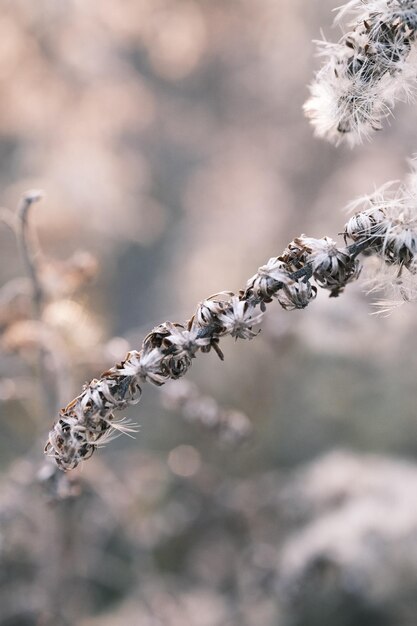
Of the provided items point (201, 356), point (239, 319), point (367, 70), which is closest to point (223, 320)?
point (239, 319)

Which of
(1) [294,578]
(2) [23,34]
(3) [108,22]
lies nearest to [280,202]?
(3) [108,22]

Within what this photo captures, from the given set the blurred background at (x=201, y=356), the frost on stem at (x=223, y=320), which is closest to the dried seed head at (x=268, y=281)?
the frost on stem at (x=223, y=320)

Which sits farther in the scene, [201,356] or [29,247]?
[201,356]

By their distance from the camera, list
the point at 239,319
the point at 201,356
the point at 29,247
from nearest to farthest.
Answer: the point at 239,319 → the point at 29,247 → the point at 201,356

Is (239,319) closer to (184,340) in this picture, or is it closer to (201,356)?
(184,340)

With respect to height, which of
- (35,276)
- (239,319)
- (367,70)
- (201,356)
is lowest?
(239,319)

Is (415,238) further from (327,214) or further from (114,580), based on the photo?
(327,214)
